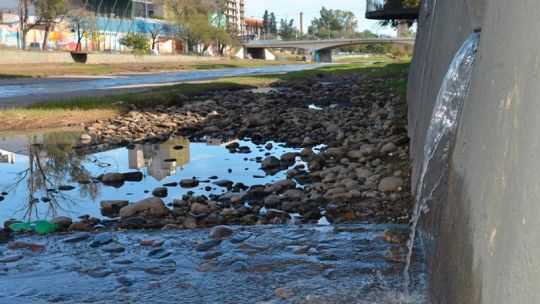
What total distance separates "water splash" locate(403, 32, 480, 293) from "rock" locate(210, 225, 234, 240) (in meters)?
1.80

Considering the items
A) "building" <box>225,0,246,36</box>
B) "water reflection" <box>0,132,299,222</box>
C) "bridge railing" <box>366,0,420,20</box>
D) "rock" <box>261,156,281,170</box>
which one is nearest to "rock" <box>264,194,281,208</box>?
"water reflection" <box>0,132,299,222</box>

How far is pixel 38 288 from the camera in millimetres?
4973

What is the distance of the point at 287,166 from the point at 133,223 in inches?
155

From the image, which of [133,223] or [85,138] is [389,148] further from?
[85,138]

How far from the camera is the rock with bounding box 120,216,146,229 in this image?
677cm

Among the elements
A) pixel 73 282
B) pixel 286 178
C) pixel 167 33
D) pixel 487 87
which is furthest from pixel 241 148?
pixel 167 33

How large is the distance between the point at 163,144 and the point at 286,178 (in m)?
4.61

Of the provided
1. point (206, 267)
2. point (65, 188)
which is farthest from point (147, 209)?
point (65, 188)

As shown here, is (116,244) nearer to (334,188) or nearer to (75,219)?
(75,219)

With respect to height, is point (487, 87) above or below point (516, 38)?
below

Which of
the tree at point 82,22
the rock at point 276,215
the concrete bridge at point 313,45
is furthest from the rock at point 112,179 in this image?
the concrete bridge at point 313,45

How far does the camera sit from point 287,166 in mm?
10320

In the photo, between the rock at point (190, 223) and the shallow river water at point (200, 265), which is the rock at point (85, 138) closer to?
the shallow river water at point (200, 265)

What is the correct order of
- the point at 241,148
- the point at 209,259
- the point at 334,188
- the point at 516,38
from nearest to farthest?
the point at 516,38, the point at 209,259, the point at 334,188, the point at 241,148
